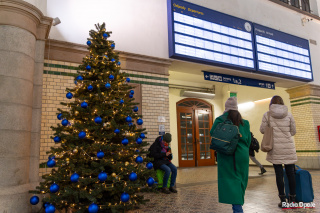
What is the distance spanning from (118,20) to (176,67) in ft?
7.12

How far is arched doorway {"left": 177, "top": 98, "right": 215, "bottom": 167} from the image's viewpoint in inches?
449

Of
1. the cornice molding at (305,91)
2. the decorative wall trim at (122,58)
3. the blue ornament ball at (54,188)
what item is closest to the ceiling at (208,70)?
the decorative wall trim at (122,58)

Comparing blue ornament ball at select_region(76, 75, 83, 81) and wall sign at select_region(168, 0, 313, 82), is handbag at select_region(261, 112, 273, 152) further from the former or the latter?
wall sign at select_region(168, 0, 313, 82)

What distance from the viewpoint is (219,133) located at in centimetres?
269

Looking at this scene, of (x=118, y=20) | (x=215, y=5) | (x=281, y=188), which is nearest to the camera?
(x=281, y=188)

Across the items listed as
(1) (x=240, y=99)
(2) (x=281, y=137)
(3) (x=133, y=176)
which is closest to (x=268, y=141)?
(2) (x=281, y=137)

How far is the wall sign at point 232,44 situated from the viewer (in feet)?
22.6

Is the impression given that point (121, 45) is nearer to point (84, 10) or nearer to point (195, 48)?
point (84, 10)

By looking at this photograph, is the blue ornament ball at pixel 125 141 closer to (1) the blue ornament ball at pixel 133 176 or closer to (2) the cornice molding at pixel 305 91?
(1) the blue ornament ball at pixel 133 176

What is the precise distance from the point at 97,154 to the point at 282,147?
8.66 feet

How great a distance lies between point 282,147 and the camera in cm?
375

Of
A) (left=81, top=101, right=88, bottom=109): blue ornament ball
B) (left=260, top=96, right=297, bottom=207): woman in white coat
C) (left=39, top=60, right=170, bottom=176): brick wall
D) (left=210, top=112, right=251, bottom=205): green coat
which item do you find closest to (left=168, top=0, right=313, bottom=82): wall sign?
(left=39, top=60, right=170, bottom=176): brick wall

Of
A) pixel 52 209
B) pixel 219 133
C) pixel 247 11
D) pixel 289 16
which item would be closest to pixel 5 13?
pixel 52 209

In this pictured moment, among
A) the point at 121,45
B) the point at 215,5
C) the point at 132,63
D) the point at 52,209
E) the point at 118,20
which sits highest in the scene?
the point at 215,5
